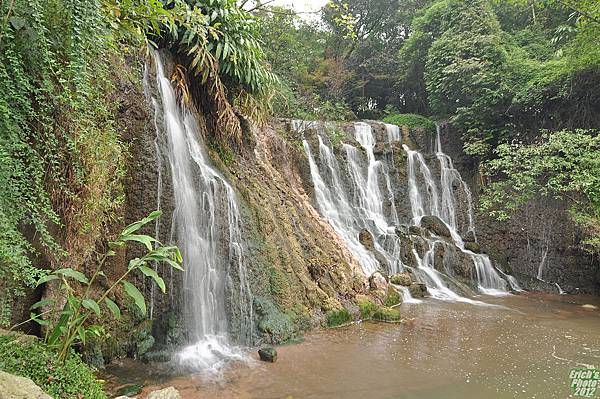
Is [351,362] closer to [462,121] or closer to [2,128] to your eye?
[2,128]

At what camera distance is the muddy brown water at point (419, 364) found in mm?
4277

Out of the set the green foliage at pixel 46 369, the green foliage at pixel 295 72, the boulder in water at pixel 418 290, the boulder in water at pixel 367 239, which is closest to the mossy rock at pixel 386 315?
the boulder in water at pixel 418 290

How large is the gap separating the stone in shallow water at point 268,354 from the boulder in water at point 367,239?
256 inches

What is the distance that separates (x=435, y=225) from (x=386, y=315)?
23.3 ft

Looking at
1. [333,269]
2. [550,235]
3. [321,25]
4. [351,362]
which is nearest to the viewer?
[351,362]

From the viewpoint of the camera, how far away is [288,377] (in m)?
4.61

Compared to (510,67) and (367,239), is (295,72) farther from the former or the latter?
(367,239)

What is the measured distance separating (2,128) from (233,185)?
434 cm

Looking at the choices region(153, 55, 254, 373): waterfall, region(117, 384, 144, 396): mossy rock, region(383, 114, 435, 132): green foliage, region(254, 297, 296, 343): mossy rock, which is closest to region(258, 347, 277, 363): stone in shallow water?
region(153, 55, 254, 373): waterfall

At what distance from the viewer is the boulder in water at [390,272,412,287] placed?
9.81 meters

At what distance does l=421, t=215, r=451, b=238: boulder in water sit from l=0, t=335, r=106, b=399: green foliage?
1209cm

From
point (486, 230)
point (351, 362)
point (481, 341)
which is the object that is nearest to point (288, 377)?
point (351, 362)

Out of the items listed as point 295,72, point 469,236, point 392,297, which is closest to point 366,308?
point 392,297

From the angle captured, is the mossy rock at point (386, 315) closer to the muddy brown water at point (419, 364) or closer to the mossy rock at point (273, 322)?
the muddy brown water at point (419, 364)
